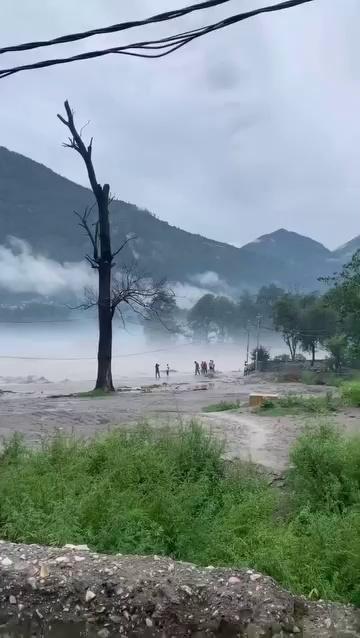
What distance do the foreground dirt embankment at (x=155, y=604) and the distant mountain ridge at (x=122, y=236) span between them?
→ 118 metres

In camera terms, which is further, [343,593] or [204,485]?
[204,485]

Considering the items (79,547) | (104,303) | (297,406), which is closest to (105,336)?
(104,303)

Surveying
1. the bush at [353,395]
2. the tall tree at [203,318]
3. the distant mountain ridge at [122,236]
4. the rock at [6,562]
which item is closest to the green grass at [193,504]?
the rock at [6,562]

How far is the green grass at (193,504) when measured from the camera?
5234 millimetres

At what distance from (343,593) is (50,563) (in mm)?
2194

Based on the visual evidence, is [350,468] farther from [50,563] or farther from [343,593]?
[50,563]

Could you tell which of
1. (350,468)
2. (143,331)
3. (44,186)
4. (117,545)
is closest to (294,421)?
(350,468)

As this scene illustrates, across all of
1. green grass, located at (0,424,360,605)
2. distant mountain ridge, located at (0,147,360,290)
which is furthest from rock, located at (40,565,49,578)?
distant mountain ridge, located at (0,147,360,290)

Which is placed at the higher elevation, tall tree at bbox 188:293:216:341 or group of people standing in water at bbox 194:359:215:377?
tall tree at bbox 188:293:216:341

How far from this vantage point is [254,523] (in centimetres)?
605

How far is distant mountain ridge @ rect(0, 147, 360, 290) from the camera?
134875mm

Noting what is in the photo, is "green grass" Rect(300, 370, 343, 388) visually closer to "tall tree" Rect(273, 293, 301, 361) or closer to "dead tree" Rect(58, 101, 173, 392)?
"dead tree" Rect(58, 101, 173, 392)

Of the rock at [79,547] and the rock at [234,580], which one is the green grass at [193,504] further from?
the rock at [234,580]

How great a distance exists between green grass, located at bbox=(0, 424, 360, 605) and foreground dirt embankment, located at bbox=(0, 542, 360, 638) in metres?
A: 0.60
